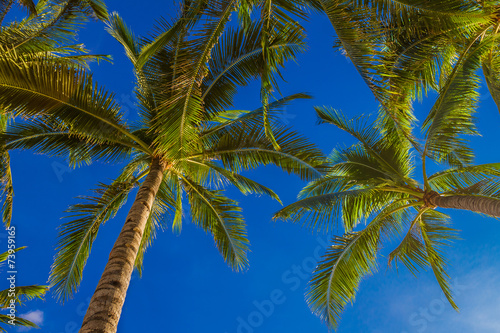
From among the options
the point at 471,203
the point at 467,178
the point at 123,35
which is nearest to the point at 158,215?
the point at 123,35

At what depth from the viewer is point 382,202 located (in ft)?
27.0

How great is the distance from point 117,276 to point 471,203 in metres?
6.07

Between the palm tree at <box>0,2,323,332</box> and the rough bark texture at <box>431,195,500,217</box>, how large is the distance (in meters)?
2.49

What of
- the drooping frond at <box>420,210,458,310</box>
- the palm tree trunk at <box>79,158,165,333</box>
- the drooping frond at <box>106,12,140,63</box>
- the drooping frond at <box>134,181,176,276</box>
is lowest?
the drooping frond at <box>420,210,458,310</box>

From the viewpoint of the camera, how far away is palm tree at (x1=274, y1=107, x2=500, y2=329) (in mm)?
6863

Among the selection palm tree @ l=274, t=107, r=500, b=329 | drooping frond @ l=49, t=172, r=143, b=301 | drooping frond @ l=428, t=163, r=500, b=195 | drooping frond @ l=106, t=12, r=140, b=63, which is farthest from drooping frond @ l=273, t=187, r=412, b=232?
drooping frond @ l=106, t=12, r=140, b=63

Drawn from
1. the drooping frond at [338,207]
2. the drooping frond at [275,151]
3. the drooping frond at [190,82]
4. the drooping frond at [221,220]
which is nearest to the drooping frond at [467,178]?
the drooping frond at [338,207]

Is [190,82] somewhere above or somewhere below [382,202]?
above

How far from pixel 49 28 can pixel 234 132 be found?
17.6 ft

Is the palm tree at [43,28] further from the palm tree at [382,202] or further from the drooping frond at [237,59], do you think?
the palm tree at [382,202]

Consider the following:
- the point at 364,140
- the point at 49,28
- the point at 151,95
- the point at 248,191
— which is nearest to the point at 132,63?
the point at 151,95

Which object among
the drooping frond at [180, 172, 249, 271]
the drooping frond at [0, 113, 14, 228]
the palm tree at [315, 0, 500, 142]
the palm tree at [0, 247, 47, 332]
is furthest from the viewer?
the palm tree at [0, 247, 47, 332]

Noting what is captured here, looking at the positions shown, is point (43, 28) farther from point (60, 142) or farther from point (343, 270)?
point (343, 270)

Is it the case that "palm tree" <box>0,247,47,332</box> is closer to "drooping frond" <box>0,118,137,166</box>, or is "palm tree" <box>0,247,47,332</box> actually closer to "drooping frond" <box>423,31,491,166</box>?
"drooping frond" <box>0,118,137,166</box>
